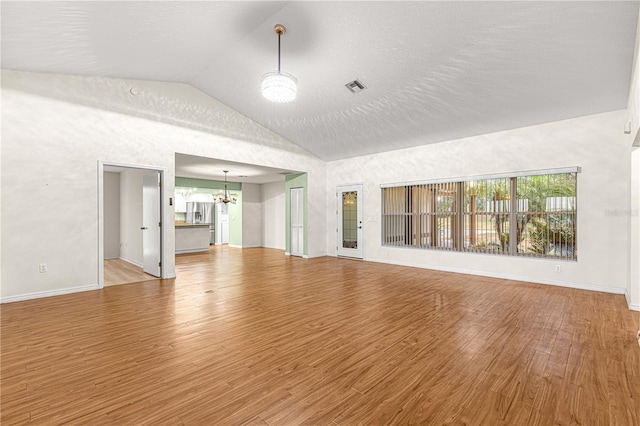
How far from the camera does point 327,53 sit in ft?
13.9

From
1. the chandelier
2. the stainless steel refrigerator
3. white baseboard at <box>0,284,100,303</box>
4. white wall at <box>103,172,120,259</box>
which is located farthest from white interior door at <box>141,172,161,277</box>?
the stainless steel refrigerator

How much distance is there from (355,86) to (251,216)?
7.36 metres

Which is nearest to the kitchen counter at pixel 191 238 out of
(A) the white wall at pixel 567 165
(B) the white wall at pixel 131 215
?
(B) the white wall at pixel 131 215

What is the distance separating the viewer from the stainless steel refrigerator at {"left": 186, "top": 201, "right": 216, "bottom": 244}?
12.7 m

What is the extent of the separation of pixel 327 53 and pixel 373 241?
4.85 meters

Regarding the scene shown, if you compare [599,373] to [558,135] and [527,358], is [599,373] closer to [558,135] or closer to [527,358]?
[527,358]

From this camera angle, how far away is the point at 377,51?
13.3 ft

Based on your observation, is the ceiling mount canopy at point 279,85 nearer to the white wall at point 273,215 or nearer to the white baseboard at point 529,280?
the white baseboard at point 529,280

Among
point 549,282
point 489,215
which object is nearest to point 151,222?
point 489,215

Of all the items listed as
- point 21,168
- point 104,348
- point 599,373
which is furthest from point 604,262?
point 21,168

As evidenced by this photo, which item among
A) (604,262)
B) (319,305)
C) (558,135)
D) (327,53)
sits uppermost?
(327,53)

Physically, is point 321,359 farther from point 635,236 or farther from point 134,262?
point 134,262

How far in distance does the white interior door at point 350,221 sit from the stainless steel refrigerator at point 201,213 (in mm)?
6689

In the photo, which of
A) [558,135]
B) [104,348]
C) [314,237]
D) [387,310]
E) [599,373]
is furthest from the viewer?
[314,237]
